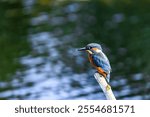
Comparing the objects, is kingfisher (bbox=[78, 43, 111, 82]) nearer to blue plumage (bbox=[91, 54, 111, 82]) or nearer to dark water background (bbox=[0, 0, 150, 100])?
blue plumage (bbox=[91, 54, 111, 82])

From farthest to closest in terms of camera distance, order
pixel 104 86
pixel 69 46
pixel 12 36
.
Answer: pixel 12 36, pixel 69 46, pixel 104 86

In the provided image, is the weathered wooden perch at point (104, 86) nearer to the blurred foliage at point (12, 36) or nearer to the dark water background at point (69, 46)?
the dark water background at point (69, 46)

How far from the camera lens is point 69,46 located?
6.63 metres

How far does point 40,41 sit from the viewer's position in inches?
279

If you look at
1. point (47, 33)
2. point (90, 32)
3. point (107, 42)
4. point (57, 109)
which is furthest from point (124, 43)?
point (57, 109)

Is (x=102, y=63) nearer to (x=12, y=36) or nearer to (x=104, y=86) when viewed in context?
(x=104, y=86)

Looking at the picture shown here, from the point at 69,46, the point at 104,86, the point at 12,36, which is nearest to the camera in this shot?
the point at 104,86

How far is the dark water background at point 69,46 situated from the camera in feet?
18.0

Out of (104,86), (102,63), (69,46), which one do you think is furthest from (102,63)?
(69,46)

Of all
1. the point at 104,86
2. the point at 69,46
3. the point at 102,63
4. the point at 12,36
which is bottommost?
the point at 104,86

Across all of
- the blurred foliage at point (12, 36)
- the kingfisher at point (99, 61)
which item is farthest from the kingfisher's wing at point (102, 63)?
the blurred foliage at point (12, 36)

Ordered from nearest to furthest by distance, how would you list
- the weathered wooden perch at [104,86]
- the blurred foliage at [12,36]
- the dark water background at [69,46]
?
the weathered wooden perch at [104,86] → the dark water background at [69,46] → the blurred foliage at [12,36]

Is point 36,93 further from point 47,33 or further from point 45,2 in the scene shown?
point 45,2

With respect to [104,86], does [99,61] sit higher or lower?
higher
